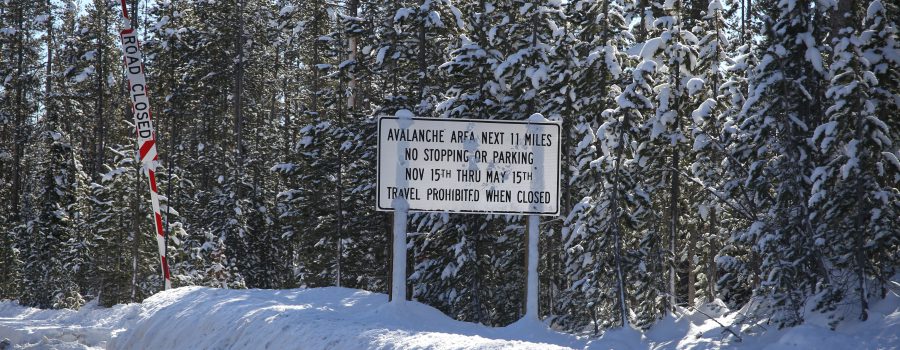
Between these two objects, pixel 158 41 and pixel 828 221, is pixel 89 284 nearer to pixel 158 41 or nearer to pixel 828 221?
pixel 158 41

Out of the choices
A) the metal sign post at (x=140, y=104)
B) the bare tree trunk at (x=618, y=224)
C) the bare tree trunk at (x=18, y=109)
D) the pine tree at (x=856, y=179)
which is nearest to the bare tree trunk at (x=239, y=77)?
the bare tree trunk at (x=18, y=109)

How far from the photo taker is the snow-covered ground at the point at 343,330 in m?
8.64

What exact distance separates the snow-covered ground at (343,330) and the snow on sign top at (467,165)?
137 cm

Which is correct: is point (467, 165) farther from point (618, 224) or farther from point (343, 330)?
point (618, 224)

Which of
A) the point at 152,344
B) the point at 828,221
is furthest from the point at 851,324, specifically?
the point at 152,344

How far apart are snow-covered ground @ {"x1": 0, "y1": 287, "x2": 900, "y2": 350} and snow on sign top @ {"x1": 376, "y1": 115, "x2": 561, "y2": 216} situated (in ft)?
4.50

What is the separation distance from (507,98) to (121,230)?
50.2 ft

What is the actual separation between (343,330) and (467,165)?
2.98 metres

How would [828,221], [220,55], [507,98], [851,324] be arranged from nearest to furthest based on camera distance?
[851,324] → [828,221] → [507,98] → [220,55]

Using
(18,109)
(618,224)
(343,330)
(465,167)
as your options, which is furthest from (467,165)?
(18,109)

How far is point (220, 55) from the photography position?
3959 cm

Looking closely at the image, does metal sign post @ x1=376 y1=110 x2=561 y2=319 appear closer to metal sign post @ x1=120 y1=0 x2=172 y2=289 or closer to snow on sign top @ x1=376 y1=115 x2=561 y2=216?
snow on sign top @ x1=376 y1=115 x2=561 y2=216

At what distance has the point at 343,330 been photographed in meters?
8.80

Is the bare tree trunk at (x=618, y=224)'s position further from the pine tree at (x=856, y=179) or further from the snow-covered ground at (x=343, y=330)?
the pine tree at (x=856, y=179)
